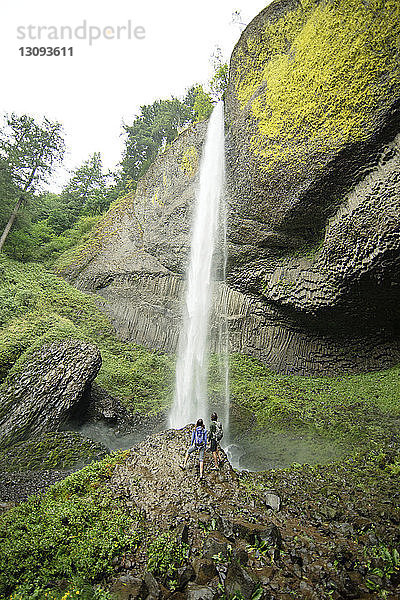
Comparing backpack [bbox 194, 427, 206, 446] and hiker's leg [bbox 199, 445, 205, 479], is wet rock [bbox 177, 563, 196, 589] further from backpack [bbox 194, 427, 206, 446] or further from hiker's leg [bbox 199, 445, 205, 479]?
backpack [bbox 194, 427, 206, 446]

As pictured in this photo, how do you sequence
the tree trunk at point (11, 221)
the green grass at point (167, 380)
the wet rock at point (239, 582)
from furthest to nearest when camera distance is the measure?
1. the tree trunk at point (11, 221)
2. the green grass at point (167, 380)
3. the wet rock at point (239, 582)

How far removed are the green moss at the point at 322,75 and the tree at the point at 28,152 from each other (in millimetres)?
11689

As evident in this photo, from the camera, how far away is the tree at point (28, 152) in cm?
1791

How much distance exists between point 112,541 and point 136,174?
23.7 metres

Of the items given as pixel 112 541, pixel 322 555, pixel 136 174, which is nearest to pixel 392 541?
pixel 322 555

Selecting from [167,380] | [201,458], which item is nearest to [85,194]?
[167,380]

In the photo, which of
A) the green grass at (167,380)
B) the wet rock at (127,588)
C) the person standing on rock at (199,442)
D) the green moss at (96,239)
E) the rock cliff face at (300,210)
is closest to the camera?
the wet rock at (127,588)

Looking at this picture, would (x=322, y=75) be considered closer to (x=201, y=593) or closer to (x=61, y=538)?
(x=201, y=593)

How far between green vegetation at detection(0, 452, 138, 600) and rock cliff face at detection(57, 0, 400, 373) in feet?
32.3

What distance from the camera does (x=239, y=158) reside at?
14.4m

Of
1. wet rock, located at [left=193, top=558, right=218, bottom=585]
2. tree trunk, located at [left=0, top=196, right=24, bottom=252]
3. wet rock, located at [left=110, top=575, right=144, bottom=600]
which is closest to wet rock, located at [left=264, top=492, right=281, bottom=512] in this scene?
wet rock, located at [left=193, top=558, right=218, bottom=585]

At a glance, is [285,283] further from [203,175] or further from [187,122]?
[187,122]

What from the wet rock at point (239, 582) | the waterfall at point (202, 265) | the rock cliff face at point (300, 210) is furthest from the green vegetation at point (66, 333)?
the wet rock at point (239, 582)

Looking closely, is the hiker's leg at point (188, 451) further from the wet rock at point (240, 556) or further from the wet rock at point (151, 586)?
the wet rock at point (151, 586)
